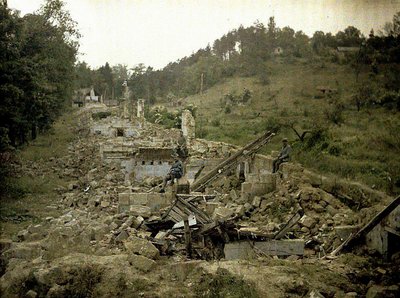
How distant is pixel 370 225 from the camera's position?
7.20 meters

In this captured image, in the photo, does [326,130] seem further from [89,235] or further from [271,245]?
[89,235]

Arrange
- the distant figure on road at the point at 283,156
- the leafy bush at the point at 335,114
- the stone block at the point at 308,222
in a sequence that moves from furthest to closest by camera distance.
→ the leafy bush at the point at 335,114, the distant figure on road at the point at 283,156, the stone block at the point at 308,222

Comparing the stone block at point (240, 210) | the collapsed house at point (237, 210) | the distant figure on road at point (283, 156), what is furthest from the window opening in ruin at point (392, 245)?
the distant figure on road at point (283, 156)

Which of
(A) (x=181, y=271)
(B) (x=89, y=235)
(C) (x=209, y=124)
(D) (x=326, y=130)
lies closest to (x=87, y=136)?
(C) (x=209, y=124)

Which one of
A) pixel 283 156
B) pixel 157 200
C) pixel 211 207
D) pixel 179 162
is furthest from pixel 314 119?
pixel 157 200

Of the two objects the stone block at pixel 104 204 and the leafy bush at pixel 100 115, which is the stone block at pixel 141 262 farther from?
the leafy bush at pixel 100 115

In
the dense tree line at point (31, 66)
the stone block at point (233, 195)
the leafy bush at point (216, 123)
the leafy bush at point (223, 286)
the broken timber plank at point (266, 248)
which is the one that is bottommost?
the broken timber plank at point (266, 248)

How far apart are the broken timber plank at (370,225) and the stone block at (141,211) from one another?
13.0 ft


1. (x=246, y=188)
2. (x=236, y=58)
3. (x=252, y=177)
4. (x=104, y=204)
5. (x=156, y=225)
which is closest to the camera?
(x=156, y=225)

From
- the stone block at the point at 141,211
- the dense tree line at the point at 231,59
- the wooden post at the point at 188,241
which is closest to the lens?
the wooden post at the point at 188,241

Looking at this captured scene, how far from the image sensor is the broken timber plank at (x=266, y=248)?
773 centimetres

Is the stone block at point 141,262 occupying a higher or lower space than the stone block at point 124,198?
lower

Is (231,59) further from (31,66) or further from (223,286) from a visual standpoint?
(223,286)

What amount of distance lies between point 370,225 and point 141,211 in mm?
4481
